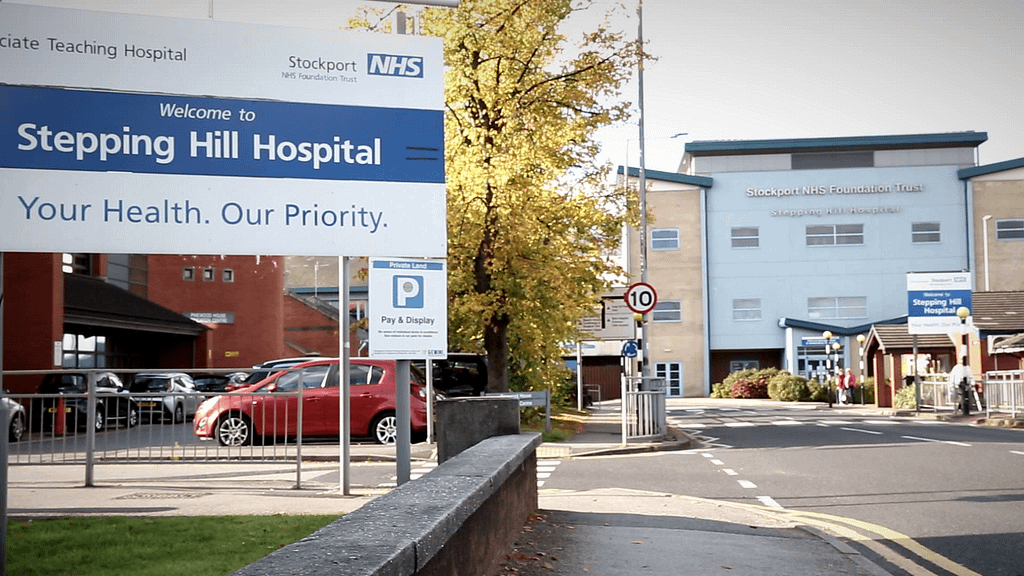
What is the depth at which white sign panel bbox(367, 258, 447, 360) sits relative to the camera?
9.06 metres

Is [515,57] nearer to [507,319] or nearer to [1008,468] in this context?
[507,319]

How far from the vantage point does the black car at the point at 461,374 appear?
27938mm

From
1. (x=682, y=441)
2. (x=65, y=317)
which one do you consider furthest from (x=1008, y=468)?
(x=65, y=317)

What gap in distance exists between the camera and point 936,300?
40062mm

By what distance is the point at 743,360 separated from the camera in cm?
7550

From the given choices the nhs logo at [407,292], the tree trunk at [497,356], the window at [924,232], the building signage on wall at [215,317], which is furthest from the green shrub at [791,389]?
the nhs logo at [407,292]

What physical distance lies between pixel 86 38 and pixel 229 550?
409 centimetres

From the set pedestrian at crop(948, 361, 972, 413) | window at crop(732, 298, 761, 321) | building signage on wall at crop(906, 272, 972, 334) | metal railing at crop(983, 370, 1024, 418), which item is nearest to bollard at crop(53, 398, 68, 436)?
metal railing at crop(983, 370, 1024, 418)

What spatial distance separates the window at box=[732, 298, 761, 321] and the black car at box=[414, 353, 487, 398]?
47.6 m

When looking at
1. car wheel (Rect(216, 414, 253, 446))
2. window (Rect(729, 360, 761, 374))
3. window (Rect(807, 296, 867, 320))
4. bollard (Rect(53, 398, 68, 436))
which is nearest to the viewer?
car wheel (Rect(216, 414, 253, 446))

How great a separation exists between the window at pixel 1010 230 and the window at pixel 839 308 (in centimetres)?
963

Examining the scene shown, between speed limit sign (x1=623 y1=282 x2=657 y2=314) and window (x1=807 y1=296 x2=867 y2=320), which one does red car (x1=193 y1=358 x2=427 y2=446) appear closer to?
speed limit sign (x1=623 y1=282 x2=657 y2=314)

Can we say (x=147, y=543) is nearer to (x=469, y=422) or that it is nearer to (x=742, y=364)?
(x=469, y=422)

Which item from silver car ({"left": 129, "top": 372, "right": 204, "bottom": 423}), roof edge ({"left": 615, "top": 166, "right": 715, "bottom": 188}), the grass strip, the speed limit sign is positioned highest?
roof edge ({"left": 615, "top": 166, "right": 715, "bottom": 188})
